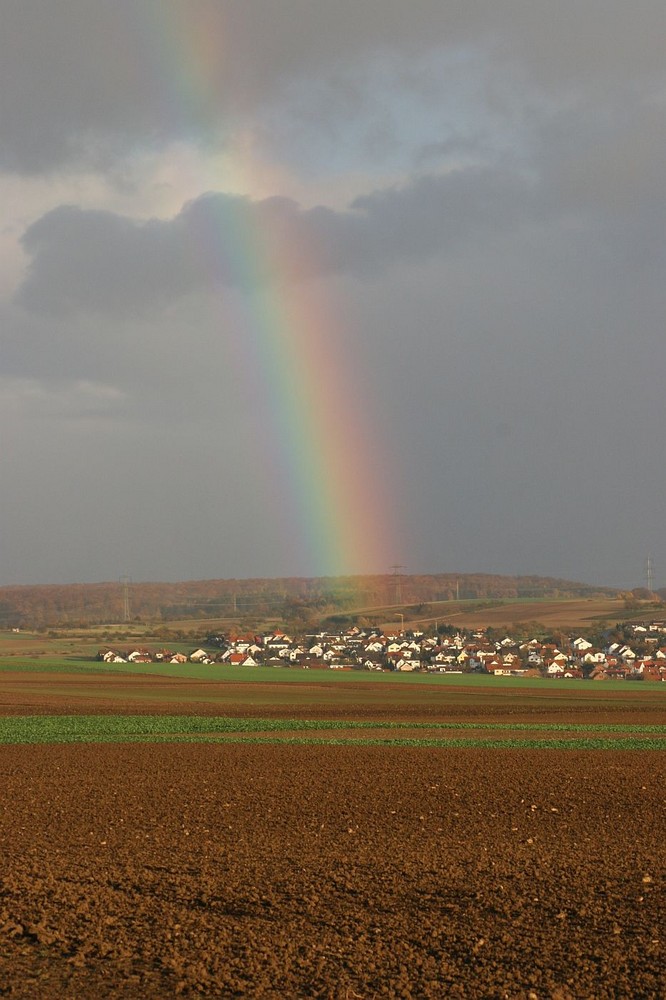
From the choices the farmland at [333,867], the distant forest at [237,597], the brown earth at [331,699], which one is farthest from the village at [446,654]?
the farmland at [333,867]

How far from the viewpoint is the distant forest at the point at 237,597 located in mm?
156875

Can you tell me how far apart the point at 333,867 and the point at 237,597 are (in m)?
171

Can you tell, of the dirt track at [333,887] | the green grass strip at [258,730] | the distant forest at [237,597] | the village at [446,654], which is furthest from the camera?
the distant forest at [237,597]

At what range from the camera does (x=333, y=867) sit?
497 inches

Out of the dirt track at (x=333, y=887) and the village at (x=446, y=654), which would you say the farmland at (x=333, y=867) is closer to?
the dirt track at (x=333, y=887)

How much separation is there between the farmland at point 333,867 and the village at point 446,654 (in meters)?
63.3

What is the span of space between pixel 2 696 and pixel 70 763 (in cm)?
3038

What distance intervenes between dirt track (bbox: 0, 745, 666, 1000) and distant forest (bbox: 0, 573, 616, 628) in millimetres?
132891

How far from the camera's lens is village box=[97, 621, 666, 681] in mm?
93188

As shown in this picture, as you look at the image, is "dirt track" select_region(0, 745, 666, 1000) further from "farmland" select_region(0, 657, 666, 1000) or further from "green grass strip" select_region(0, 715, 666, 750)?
"green grass strip" select_region(0, 715, 666, 750)

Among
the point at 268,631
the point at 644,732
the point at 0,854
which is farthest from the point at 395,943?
the point at 268,631

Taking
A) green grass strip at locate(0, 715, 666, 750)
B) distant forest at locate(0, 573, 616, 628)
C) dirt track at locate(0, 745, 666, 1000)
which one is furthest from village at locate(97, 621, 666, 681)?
dirt track at locate(0, 745, 666, 1000)

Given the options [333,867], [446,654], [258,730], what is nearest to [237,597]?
[446,654]

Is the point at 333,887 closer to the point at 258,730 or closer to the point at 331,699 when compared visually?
the point at 258,730
